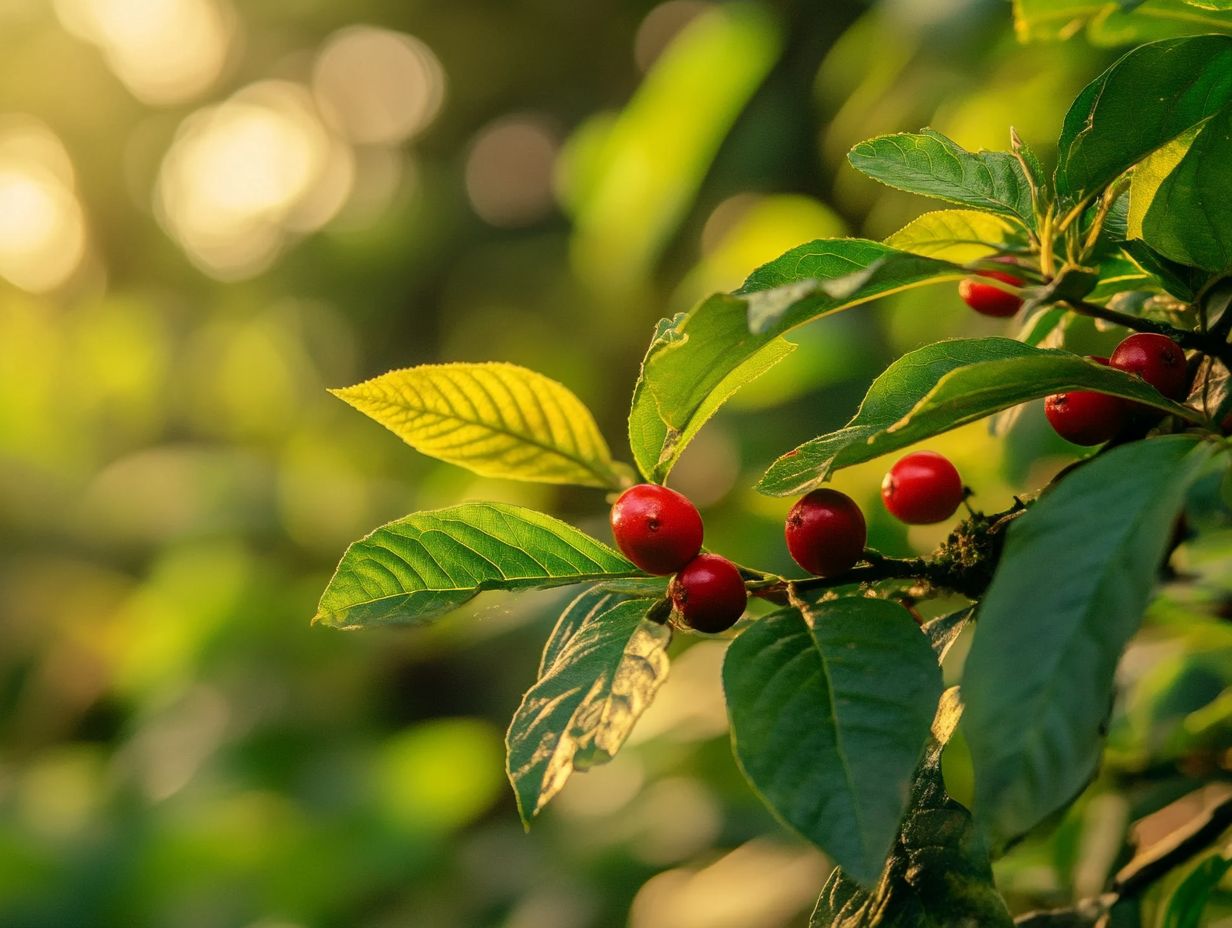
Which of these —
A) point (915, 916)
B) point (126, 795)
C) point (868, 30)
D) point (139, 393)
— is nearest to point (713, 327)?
point (915, 916)

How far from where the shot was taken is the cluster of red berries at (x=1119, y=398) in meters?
0.43

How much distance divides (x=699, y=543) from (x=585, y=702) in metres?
0.09

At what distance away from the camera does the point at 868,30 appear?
181 cm

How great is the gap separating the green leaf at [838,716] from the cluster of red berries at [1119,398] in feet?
0.42

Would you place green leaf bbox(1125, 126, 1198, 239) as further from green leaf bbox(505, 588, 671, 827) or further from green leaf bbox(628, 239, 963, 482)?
green leaf bbox(505, 588, 671, 827)

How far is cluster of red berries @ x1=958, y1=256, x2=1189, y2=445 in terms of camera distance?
0.43 meters

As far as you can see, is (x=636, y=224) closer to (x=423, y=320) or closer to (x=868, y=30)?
(x=868, y=30)

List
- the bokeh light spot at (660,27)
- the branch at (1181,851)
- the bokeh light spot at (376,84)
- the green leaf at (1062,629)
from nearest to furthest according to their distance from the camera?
1. the green leaf at (1062,629)
2. the branch at (1181,851)
3. the bokeh light spot at (660,27)
4. the bokeh light spot at (376,84)

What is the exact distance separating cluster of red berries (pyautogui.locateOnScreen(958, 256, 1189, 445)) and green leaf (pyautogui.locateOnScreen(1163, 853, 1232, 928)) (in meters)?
0.29

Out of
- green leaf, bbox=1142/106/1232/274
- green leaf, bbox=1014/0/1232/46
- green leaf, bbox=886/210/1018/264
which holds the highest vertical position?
green leaf, bbox=1014/0/1232/46

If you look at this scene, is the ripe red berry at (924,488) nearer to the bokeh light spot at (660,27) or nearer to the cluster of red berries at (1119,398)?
the cluster of red berries at (1119,398)

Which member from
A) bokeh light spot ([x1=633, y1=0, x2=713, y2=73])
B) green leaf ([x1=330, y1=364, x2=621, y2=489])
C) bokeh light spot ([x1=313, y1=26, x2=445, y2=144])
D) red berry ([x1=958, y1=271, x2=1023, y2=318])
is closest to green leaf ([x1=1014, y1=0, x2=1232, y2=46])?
red berry ([x1=958, y1=271, x2=1023, y2=318])

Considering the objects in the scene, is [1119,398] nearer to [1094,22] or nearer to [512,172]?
[1094,22]

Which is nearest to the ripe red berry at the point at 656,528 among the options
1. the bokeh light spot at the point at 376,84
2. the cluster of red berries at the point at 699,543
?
the cluster of red berries at the point at 699,543
